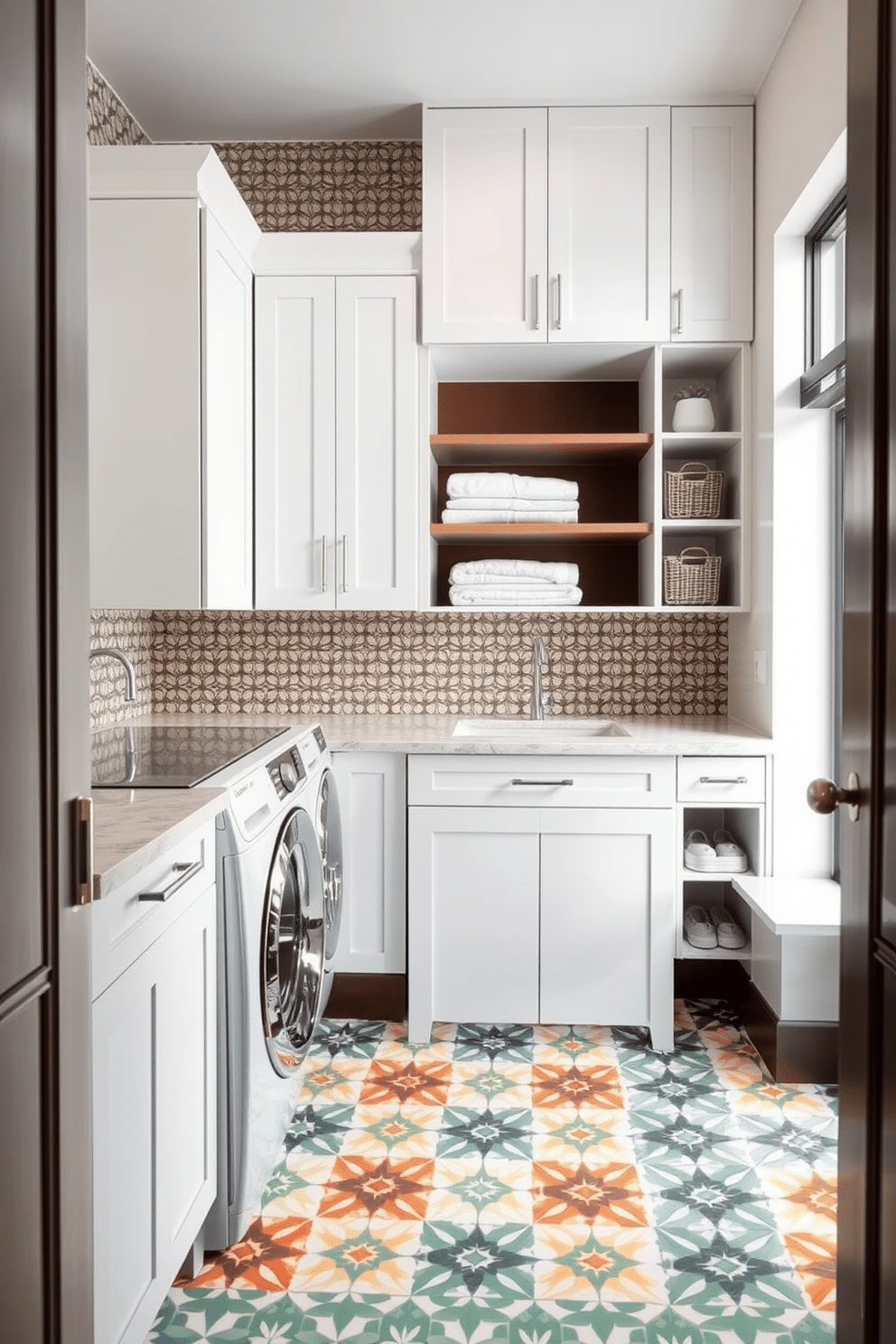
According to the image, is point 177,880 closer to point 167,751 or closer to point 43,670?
point 43,670

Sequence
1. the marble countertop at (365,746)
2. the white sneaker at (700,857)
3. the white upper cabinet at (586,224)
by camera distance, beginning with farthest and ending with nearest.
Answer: the white upper cabinet at (586,224) < the white sneaker at (700,857) < the marble countertop at (365,746)

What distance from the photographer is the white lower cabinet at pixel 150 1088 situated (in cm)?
127

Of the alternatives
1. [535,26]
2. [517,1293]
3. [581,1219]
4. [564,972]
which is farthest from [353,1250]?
[535,26]

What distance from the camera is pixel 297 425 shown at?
3117 mm

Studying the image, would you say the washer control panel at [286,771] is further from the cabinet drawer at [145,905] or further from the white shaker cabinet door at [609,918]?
the white shaker cabinet door at [609,918]

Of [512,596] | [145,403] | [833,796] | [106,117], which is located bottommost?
[833,796]

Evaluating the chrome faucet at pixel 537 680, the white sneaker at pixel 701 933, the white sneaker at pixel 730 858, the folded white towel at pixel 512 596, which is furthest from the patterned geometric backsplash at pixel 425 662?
the white sneaker at pixel 701 933

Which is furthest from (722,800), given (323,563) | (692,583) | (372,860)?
(323,563)

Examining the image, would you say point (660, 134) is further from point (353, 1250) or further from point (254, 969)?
Result: point (353, 1250)

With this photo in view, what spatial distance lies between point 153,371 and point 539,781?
148 centimetres

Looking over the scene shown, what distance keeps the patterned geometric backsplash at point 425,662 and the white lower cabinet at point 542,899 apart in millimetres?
650

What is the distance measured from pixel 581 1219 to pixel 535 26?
9.34ft

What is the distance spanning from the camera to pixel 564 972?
289cm

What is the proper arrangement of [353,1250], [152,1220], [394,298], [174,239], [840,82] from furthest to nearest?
[394,298] < [174,239] < [840,82] < [353,1250] < [152,1220]
